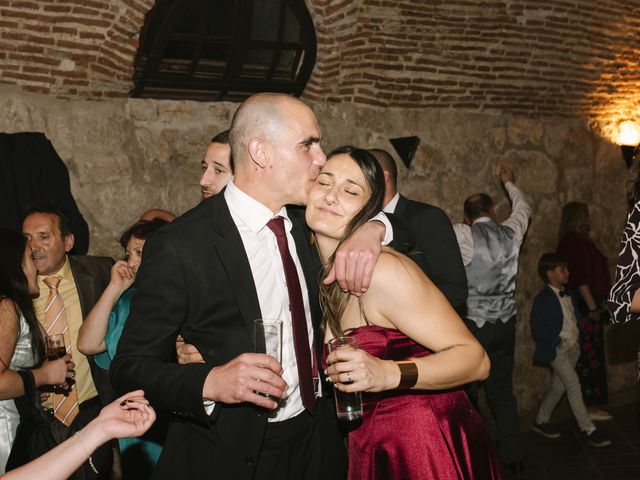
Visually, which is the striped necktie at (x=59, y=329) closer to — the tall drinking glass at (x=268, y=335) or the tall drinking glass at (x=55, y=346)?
the tall drinking glass at (x=55, y=346)

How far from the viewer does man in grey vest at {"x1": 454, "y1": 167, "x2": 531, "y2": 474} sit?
5.14 m

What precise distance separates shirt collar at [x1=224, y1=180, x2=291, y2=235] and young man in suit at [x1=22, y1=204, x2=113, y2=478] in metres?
1.69

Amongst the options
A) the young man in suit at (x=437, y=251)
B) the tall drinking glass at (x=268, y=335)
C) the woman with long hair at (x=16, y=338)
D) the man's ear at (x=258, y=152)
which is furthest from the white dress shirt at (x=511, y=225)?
the tall drinking glass at (x=268, y=335)

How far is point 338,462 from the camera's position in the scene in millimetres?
2391

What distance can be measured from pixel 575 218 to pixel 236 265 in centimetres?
513

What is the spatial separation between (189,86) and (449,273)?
2698 mm

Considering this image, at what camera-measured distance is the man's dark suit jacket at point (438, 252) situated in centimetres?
340

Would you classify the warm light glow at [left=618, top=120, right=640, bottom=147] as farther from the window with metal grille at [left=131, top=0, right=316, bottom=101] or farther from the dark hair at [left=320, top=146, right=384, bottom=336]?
the dark hair at [left=320, top=146, right=384, bottom=336]

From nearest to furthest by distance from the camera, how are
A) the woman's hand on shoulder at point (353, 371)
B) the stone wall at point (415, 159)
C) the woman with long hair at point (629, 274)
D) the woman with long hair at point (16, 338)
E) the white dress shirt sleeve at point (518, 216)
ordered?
the woman's hand on shoulder at point (353, 371) < the woman with long hair at point (629, 274) < the woman with long hair at point (16, 338) < the stone wall at point (415, 159) < the white dress shirt sleeve at point (518, 216)

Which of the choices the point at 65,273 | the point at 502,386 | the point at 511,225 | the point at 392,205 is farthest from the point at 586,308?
the point at 65,273

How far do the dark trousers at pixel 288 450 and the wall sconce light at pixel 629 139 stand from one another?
6.07 meters

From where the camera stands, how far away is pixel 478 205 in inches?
210

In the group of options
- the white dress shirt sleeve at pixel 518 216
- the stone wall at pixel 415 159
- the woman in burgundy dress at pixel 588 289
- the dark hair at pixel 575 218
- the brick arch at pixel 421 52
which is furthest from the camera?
the dark hair at pixel 575 218

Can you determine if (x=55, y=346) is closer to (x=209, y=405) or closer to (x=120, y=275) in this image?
(x=120, y=275)
